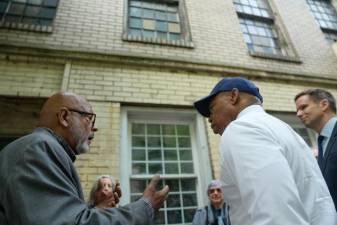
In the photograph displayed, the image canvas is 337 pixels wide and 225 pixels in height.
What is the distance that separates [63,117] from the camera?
1.75m

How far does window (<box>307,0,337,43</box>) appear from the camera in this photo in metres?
7.98

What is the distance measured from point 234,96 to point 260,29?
6.12 metres

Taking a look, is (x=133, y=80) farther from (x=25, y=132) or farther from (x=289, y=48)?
(x=289, y=48)

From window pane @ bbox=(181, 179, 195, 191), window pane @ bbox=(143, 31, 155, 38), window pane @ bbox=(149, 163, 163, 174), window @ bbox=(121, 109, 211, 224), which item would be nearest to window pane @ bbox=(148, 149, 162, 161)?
window @ bbox=(121, 109, 211, 224)

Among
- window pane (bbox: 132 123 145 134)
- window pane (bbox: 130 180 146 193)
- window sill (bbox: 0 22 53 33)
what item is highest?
window sill (bbox: 0 22 53 33)

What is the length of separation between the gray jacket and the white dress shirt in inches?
21.6

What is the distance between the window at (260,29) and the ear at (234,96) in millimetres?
4824

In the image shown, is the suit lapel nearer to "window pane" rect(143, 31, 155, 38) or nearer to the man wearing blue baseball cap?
the man wearing blue baseball cap

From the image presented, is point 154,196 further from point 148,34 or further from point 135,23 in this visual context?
point 135,23

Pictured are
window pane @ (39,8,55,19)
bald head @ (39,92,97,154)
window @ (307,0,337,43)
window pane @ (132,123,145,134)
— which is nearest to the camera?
bald head @ (39,92,97,154)

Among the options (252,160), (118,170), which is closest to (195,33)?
(118,170)

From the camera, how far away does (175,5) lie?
646cm

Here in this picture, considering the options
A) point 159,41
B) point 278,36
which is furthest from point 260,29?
point 159,41

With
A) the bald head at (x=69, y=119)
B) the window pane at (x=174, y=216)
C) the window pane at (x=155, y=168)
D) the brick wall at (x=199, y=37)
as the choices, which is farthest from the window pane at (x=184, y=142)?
the bald head at (x=69, y=119)
